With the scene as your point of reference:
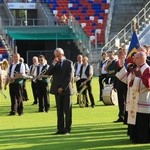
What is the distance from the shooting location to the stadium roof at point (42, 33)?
46.1m

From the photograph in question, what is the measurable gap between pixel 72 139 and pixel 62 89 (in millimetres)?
1330

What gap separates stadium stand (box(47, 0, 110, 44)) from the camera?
50719mm

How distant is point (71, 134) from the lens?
48.2ft

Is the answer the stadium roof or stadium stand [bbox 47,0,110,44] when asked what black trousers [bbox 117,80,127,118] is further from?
stadium stand [bbox 47,0,110,44]

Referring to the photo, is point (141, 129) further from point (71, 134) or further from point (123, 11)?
point (123, 11)

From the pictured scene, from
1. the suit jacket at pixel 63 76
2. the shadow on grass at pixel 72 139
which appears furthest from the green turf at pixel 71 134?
the suit jacket at pixel 63 76

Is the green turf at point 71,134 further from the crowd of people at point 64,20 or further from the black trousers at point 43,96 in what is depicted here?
the crowd of people at point 64,20

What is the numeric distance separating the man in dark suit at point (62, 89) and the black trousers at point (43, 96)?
253 inches

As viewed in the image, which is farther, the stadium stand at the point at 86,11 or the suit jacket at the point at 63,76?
the stadium stand at the point at 86,11

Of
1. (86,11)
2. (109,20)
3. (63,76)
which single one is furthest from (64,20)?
(63,76)

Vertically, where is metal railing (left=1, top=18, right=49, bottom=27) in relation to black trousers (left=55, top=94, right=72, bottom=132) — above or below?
above

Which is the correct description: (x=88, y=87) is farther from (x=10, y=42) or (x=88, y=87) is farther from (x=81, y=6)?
(x=81, y=6)

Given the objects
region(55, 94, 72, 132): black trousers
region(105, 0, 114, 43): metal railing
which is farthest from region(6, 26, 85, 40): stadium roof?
region(55, 94, 72, 132): black trousers

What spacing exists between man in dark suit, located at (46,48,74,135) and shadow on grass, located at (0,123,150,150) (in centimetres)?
34
